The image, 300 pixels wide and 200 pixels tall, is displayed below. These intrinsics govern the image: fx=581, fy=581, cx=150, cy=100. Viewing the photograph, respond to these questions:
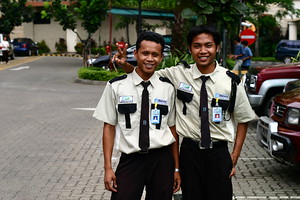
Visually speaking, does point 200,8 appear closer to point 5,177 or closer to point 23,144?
point 5,177

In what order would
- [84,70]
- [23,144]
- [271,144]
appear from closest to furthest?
1. [271,144]
2. [23,144]
3. [84,70]

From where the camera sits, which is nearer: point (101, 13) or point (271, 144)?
point (271, 144)

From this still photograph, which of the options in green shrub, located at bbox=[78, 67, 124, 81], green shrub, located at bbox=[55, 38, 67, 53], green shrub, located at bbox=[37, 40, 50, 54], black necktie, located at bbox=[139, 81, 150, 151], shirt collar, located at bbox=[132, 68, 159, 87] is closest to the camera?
black necktie, located at bbox=[139, 81, 150, 151]

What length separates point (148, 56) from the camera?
4.00m

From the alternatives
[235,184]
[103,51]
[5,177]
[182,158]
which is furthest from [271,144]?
[103,51]

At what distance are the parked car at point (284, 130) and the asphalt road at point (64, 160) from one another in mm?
450

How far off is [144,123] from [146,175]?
0.36 m

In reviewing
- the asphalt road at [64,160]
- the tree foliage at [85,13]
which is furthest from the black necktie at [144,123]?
the tree foliage at [85,13]

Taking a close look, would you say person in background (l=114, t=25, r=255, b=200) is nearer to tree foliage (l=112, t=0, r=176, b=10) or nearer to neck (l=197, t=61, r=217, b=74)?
neck (l=197, t=61, r=217, b=74)

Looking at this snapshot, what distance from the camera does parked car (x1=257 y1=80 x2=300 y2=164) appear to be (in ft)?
21.3

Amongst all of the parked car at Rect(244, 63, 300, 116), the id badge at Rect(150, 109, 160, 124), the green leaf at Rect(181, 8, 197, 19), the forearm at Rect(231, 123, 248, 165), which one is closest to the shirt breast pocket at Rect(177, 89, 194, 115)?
the id badge at Rect(150, 109, 160, 124)

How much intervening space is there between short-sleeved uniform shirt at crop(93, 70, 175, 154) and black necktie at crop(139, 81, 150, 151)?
3 centimetres

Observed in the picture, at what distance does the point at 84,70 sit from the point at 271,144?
17342 mm

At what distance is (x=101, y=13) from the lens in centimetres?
2605
